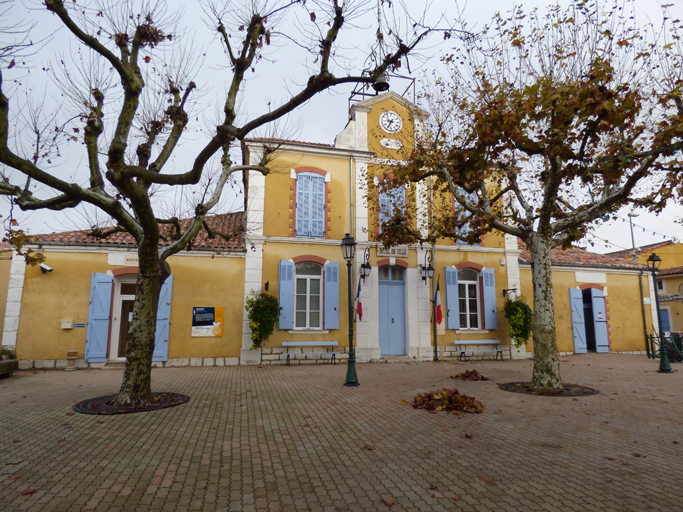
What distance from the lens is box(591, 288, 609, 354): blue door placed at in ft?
49.8

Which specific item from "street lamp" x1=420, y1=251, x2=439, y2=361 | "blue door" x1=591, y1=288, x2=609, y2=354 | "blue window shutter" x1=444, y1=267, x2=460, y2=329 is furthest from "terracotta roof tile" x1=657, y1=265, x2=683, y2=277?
"street lamp" x1=420, y1=251, x2=439, y2=361

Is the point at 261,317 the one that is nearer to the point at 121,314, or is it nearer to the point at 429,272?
the point at 121,314

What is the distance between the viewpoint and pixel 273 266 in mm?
12117

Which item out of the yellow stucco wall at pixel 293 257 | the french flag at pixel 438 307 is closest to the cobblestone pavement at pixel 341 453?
the yellow stucco wall at pixel 293 257

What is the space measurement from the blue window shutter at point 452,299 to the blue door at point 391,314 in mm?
1429

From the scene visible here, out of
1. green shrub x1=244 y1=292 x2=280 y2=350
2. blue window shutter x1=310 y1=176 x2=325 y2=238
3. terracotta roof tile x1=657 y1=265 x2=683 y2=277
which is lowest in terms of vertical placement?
green shrub x1=244 y1=292 x2=280 y2=350

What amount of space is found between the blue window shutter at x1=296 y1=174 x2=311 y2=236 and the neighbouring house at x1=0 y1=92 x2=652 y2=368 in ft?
0.10

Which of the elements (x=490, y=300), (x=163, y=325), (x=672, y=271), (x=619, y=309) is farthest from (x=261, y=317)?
(x=672, y=271)

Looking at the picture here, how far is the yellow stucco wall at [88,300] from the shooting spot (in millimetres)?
10641

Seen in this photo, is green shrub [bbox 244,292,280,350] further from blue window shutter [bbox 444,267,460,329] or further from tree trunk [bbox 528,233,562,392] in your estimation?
tree trunk [bbox 528,233,562,392]

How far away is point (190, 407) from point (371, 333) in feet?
22.8

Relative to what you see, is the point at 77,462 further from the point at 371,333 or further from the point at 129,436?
the point at 371,333

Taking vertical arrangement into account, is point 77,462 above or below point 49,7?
below

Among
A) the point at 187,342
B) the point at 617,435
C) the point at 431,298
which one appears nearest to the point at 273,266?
the point at 187,342
